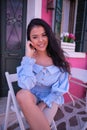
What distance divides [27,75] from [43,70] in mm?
208

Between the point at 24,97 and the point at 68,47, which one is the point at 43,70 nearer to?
the point at 24,97

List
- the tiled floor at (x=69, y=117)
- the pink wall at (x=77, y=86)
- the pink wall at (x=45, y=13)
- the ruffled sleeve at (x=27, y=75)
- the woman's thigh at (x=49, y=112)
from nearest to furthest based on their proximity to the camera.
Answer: the ruffled sleeve at (x=27, y=75), the woman's thigh at (x=49, y=112), the tiled floor at (x=69, y=117), the pink wall at (x=45, y=13), the pink wall at (x=77, y=86)

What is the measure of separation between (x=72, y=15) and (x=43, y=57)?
7.78 ft

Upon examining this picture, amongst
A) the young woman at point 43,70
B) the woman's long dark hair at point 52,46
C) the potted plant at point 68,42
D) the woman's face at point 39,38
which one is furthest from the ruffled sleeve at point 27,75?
the potted plant at point 68,42

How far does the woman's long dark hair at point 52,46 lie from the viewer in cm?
185

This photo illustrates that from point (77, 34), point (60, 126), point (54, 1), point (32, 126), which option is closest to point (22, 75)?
point (32, 126)

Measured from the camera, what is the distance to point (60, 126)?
267cm

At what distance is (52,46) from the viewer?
1963 millimetres

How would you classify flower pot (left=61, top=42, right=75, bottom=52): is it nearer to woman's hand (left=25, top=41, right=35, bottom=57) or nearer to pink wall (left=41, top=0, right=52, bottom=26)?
pink wall (left=41, top=0, right=52, bottom=26)

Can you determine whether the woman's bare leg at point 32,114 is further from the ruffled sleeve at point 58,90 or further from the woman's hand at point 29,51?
the woman's hand at point 29,51

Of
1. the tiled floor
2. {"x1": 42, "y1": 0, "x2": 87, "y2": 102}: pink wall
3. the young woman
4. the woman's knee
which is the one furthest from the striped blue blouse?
{"x1": 42, "y1": 0, "x2": 87, "y2": 102}: pink wall

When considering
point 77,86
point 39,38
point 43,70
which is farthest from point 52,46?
point 77,86

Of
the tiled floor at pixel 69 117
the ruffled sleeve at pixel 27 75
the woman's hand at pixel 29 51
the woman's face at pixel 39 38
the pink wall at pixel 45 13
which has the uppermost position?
the pink wall at pixel 45 13

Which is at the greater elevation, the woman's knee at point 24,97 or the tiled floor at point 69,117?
the woman's knee at point 24,97
